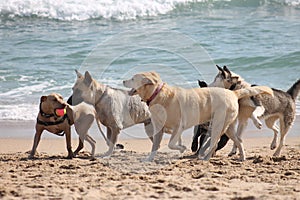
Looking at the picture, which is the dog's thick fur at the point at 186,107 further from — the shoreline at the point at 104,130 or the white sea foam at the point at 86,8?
the white sea foam at the point at 86,8

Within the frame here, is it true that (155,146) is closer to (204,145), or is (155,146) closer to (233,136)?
(204,145)

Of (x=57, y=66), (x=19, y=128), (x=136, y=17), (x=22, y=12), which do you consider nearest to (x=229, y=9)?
(x=136, y=17)

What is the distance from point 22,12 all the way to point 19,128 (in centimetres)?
1444

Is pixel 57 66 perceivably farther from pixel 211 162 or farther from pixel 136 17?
pixel 211 162

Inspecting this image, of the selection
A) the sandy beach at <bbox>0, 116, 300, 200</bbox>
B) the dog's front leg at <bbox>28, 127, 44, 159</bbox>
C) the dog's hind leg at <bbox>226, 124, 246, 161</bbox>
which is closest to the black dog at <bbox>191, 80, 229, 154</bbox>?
the sandy beach at <bbox>0, 116, 300, 200</bbox>

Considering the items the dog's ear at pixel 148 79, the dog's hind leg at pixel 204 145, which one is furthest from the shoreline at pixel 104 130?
the dog's ear at pixel 148 79

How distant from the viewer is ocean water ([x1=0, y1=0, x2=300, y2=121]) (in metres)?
15.2

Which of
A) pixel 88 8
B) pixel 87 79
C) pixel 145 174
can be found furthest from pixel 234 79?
pixel 88 8

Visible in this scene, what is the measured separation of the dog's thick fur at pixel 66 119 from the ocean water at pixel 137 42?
3.31 m

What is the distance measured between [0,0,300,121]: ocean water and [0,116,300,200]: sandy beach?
3176mm

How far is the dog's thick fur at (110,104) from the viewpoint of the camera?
8.99 metres

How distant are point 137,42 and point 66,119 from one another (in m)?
11.1

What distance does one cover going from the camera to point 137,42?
19828 mm

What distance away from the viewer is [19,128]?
11.6 metres
